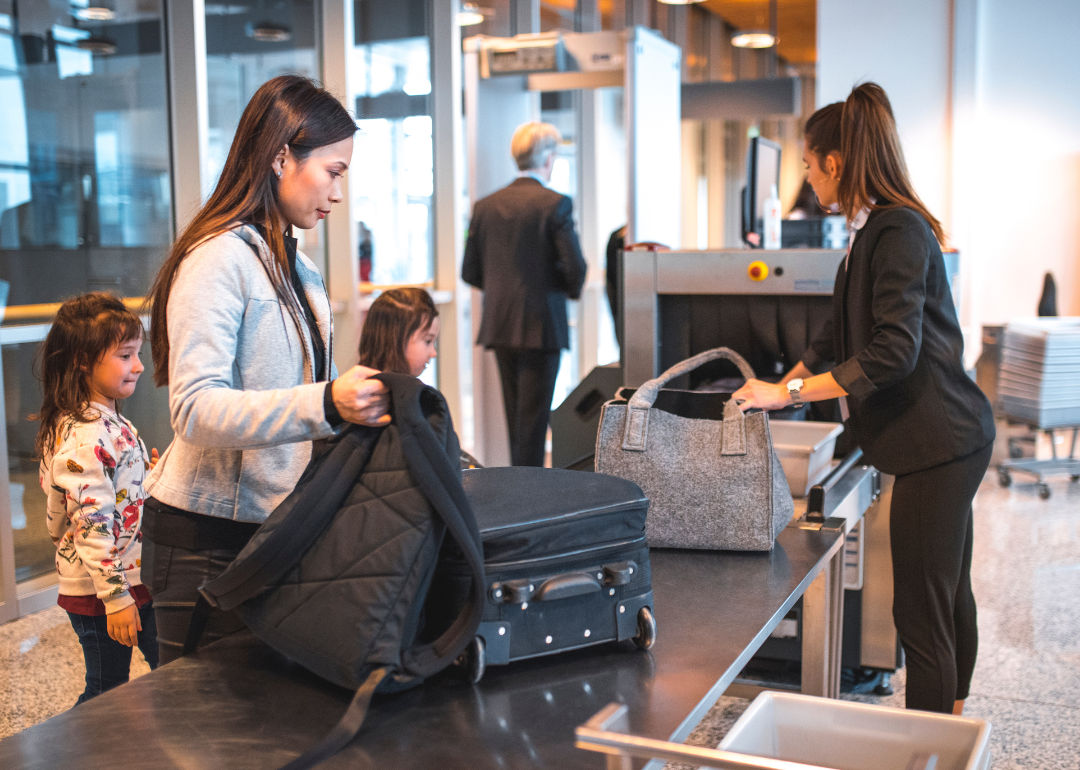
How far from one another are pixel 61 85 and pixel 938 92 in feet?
16.4

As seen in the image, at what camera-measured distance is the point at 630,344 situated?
2.77 meters

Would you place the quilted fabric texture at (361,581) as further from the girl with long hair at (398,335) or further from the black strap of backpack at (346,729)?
the girl with long hair at (398,335)

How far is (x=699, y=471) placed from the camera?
69.0 inches

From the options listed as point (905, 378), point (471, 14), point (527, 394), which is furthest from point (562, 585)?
point (471, 14)

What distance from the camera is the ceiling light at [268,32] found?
15.0ft

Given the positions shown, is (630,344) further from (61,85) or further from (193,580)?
(61,85)

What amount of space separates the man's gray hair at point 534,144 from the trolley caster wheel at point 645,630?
3.46 metres

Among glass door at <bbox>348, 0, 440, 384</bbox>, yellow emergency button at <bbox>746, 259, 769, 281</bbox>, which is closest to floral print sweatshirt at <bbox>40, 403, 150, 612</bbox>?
yellow emergency button at <bbox>746, 259, 769, 281</bbox>

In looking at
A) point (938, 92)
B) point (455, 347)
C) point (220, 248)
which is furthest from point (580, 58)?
point (220, 248)

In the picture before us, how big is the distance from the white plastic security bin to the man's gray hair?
3.34 metres

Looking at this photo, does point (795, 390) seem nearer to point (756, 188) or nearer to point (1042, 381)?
point (756, 188)

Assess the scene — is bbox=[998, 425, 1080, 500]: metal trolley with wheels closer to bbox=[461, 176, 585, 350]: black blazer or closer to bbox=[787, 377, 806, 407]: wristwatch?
bbox=[461, 176, 585, 350]: black blazer

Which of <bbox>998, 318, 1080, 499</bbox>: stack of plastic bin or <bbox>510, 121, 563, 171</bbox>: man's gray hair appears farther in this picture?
<bbox>998, 318, 1080, 499</bbox>: stack of plastic bin

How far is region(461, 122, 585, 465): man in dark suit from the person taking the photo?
14.8 ft
